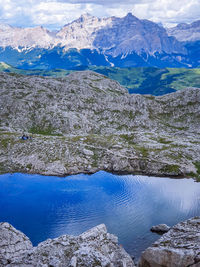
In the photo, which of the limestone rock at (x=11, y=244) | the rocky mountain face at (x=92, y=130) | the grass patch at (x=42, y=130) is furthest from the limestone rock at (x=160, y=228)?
the grass patch at (x=42, y=130)

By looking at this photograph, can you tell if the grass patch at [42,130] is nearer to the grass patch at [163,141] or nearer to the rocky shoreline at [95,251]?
the grass patch at [163,141]

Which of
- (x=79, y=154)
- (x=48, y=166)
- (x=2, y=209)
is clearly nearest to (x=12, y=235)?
(x=2, y=209)

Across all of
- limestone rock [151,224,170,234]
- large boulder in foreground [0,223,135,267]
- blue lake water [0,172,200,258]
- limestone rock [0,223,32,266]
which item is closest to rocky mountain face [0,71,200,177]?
blue lake water [0,172,200,258]

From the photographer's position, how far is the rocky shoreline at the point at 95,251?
3434 centimetres

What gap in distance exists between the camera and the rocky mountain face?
8919 cm

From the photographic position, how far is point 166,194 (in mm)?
71125

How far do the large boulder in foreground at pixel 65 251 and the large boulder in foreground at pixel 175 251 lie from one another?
4.49 metres

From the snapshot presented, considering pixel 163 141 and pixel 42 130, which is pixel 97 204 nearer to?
pixel 163 141

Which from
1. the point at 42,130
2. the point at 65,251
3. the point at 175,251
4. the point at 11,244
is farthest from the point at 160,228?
the point at 42,130

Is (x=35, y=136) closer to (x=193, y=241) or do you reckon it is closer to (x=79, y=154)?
(x=79, y=154)

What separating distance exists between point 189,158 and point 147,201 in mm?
34584

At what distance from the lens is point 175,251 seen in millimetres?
34750

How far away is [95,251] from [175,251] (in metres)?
12.2

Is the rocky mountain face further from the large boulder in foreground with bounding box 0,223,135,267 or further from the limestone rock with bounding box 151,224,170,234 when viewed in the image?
the large boulder in foreground with bounding box 0,223,135,267
